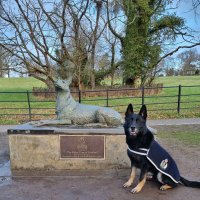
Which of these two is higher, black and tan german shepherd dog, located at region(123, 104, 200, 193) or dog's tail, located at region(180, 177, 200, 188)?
black and tan german shepherd dog, located at region(123, 104, 200, 193)

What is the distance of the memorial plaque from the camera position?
214 inches

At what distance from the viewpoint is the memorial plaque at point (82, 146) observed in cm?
544

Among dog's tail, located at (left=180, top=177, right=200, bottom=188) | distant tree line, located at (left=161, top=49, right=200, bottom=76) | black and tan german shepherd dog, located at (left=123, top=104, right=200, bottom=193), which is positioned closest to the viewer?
black and tan german shepherd dog, located at (left=123, top=104, right=200, bottom=193)

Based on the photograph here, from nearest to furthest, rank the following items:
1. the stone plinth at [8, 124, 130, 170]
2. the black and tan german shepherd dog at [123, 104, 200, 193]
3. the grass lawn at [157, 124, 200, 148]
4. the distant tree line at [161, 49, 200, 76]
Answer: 1. the black and tan german shepherd dog at [123, 104, 200, 193]
2. the stone plinth at [8, 124, 130, 170]
3. the grass lawn at [157, 124, 200, 148]
4. the distant tree line at [161, 49, 200, 76]

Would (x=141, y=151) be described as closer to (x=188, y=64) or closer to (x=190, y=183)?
(x=190, y=183)

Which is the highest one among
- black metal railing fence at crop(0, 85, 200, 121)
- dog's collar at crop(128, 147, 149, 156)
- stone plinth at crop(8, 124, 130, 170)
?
dog's collar at crop(128, 147, 149, 156)

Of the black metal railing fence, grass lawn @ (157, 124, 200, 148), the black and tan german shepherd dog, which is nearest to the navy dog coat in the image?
the black and tan german shepherd dog

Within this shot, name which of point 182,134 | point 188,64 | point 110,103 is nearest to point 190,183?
point 182,134

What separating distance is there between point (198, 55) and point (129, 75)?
143 feet

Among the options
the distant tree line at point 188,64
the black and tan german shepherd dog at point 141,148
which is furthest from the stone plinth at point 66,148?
the distant tree line at point 188,64

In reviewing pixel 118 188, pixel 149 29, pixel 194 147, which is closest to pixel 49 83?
pixel 149 29

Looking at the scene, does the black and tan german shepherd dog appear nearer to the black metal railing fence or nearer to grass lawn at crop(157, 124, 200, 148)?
→ grass lawn at crop(157, 124, 200, 148)

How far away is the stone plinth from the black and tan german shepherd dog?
39.3 inches

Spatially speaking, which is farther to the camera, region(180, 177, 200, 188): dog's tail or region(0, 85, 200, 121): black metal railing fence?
region(0, 85, 200, 121): black metal railing fence
